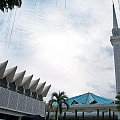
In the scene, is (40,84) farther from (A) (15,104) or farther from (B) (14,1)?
(B) (14,1)

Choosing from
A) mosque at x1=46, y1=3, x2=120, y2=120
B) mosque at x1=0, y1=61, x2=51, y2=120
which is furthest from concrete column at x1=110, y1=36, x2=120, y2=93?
mosque at x1=0, y1=61, x2=51, y2=120

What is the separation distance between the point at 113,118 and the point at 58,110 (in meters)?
26.6

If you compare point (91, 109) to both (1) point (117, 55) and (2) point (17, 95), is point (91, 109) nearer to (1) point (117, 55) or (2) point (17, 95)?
(2) point (17, 95)

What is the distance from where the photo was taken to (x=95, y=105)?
64.4 metres

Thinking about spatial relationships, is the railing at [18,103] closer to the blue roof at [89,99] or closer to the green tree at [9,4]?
the blue roof at [89,99]

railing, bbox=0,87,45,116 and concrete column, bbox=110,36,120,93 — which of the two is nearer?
railing, bbox=0,87,45,116

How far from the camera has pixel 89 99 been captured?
71375 mm

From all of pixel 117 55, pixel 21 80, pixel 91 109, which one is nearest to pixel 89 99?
pixel 91 109

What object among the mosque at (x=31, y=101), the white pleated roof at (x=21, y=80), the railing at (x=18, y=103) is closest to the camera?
the railing at (x=18, y=103)

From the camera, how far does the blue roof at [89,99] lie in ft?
225

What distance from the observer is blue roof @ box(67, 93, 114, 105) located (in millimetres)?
68562

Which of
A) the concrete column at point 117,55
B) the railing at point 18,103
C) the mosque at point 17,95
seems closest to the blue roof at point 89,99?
the mosque at point 17,95

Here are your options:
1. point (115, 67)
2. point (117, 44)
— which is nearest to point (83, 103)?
point (115, 67)

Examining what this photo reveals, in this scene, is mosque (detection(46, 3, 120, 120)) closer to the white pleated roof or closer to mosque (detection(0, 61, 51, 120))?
the white pleated roof
